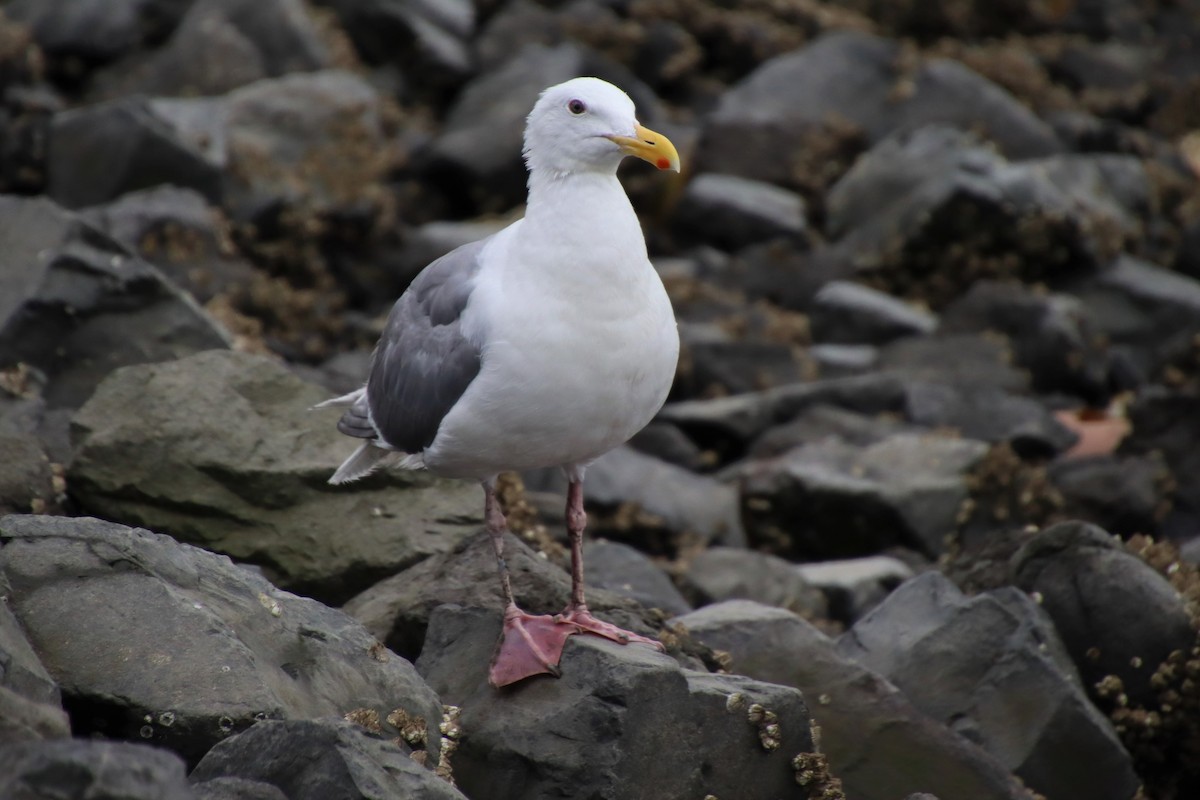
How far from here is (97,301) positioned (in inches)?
339

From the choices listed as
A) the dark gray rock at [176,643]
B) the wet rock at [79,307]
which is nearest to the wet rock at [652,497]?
the wet rock at [79,307]

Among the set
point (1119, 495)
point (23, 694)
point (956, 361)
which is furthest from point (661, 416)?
point (23, 694)

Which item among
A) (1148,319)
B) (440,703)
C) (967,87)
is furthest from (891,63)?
(440,703)

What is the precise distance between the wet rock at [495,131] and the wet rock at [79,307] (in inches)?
244

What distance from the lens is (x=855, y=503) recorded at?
990 centimetres

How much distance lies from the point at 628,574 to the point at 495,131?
25.7 feet

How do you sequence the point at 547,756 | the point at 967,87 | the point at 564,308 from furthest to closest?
the point at 967,87, the point at 564,308, the point at 547,756

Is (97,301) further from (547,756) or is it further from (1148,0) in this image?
(1148,0)

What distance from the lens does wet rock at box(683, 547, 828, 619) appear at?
855 cm

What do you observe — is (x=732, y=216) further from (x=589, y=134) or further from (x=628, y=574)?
(x=589, y=134)

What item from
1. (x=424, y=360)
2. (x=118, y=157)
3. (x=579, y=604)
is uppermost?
(x=424, y=360)

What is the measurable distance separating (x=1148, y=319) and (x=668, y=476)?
6095 millimetres

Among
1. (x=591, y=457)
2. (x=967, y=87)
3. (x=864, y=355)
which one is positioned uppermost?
(x=591, y=457)

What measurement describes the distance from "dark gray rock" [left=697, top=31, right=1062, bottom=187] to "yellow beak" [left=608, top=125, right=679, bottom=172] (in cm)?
1014
